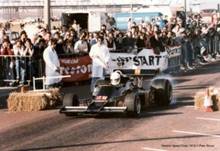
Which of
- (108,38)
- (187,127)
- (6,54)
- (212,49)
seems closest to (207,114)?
(187,127)

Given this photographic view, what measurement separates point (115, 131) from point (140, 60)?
12.1 m

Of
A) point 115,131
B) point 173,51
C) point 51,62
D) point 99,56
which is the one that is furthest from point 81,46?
point 115,131

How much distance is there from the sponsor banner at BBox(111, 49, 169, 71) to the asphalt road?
25.9 feet

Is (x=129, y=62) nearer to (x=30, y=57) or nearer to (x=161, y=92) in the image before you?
(x=30, y=57)

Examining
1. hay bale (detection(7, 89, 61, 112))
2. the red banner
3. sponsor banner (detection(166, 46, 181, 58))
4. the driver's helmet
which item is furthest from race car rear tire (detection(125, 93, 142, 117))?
sponsor banner (detection(166, 46, 181, 58))

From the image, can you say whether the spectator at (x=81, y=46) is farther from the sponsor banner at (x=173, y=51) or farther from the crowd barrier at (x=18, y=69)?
the sponsor banner at (x=173, y=51)

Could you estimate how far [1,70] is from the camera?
20.1 metres

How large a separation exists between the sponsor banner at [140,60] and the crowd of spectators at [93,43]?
Result: 0.93ft

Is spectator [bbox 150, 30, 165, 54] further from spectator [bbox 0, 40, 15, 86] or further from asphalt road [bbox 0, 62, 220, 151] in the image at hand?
asphalt road [bbox 0, 62, 220, 151]

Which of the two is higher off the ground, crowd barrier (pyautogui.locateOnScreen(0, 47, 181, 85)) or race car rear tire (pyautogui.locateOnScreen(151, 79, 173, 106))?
crowd barrier (pyautogui.locateOnScreen(0, 47, 181, 85))

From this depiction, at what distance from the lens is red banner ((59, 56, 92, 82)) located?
69.6ft

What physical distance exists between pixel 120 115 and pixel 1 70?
7537mm

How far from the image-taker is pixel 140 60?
2350cm

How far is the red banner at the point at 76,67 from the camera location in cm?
2122
